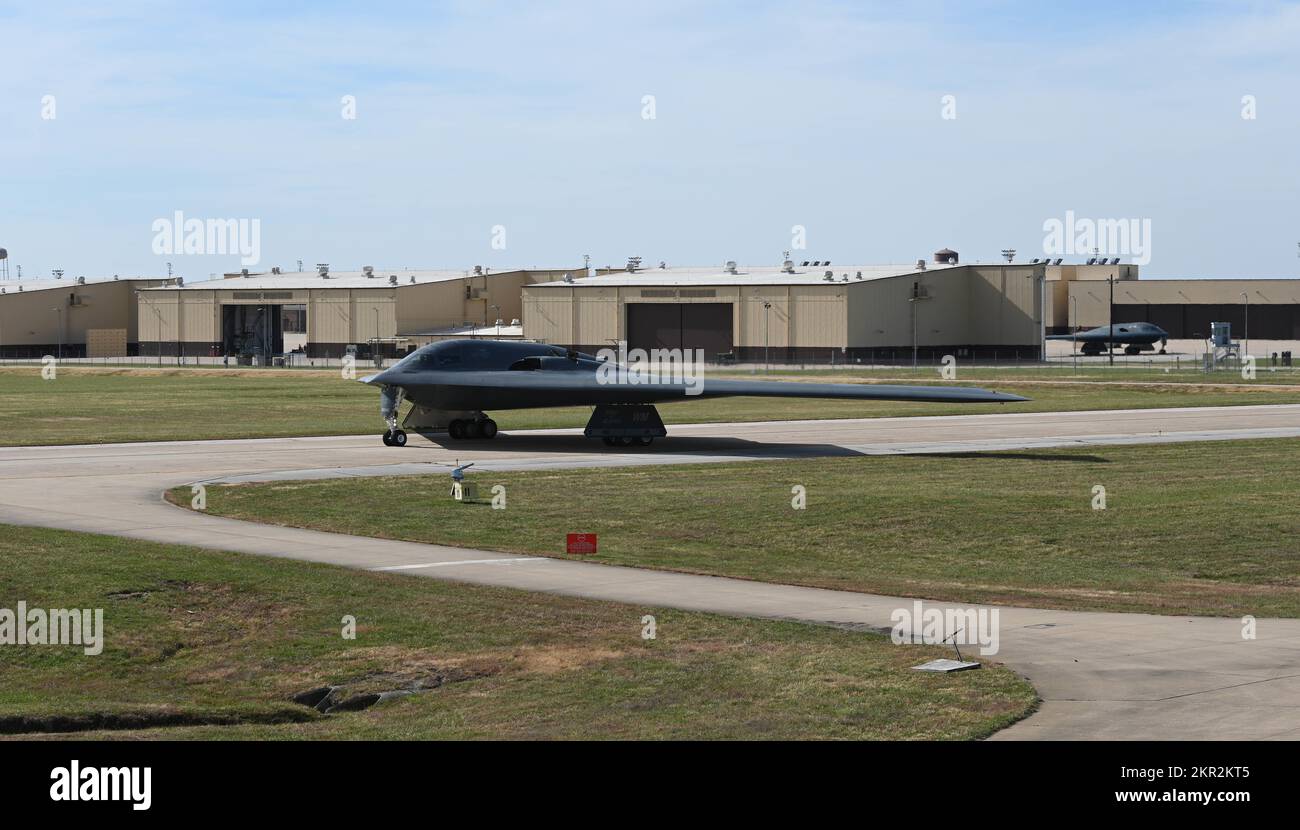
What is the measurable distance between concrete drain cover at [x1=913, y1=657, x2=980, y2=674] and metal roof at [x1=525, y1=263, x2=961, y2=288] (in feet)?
318

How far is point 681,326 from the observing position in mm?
120750

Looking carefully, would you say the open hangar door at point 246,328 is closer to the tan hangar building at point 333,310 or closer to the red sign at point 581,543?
the tan hangar building at point 333,310

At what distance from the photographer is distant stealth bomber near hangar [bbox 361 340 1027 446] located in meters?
40.4

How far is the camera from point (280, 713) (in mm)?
14156

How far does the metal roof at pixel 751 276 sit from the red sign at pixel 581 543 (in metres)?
89.2

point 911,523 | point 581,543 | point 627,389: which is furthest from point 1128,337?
point 581,543

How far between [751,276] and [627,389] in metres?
82.4

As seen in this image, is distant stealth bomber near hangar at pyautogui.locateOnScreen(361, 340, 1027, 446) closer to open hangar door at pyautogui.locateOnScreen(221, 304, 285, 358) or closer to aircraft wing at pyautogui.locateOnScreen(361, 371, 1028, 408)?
aircraft wing at pyautogui.locateOnScreen(361, 371, 1028, 408)

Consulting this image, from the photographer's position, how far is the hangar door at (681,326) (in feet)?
393

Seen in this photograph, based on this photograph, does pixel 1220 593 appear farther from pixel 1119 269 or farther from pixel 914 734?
pixel 1119 269

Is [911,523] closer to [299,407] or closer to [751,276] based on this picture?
[299,407]

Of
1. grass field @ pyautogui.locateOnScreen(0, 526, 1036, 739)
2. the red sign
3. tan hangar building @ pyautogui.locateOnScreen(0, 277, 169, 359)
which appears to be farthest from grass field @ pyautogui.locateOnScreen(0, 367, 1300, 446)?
tan hangar building @ pyautogui.locateOnScreen(0, 277, 169, 359)

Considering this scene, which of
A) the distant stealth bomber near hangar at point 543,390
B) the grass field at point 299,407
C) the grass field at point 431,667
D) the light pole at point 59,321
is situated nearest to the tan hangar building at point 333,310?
the light pole at point 59,321

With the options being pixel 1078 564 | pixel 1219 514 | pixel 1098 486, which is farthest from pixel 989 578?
pixel 1098 486
